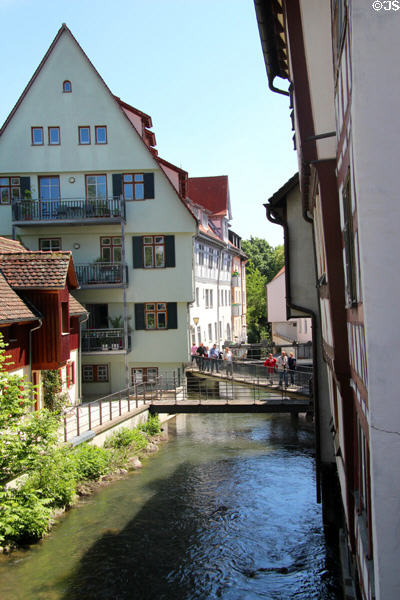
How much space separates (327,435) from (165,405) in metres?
11.9

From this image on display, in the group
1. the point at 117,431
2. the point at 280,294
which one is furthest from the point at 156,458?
the point at 280,294

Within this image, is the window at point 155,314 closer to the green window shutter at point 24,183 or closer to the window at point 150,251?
the window at point 150,251

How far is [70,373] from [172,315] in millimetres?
5747

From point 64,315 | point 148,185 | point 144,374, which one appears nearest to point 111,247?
point 148,185

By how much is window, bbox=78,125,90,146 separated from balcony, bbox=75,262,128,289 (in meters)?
5.70

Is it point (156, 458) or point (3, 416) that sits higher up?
point (3, 416)

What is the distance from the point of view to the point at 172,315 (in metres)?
29.4

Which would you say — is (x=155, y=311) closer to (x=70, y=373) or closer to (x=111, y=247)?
(x=111, y=247)

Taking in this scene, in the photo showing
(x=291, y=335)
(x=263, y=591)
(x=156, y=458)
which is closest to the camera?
(x=263, y=591)

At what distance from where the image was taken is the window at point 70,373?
84.7 ft

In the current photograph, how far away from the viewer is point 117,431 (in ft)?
73.6

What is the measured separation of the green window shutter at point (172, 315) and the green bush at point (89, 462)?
10.1 m

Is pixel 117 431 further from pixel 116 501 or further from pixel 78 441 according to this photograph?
pixel 116 501

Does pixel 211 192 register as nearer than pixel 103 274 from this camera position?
No
